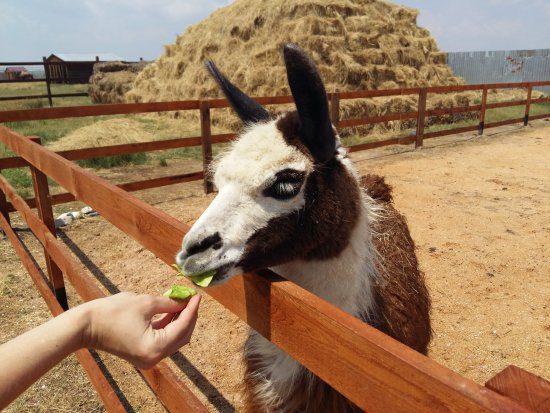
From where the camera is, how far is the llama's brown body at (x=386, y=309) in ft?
6.57

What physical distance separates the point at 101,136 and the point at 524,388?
10965 mm

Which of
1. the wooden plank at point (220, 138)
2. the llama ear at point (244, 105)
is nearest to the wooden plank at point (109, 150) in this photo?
the wooden plank at point (220, 138)

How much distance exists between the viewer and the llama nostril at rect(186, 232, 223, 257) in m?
1.55

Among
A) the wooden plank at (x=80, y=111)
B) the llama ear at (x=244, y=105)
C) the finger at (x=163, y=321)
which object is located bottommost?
the finger at (x=163, y=321)

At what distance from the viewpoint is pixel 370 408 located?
981mm

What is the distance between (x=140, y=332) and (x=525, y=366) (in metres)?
3.22

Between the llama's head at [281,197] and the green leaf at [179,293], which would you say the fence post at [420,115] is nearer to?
the llama's head at [281,197]

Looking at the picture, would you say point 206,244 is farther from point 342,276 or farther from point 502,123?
point 502,123

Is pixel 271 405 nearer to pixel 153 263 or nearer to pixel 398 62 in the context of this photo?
pixel 153 263

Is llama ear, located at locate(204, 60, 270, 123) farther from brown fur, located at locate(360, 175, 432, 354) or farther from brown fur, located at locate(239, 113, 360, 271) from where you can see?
brown fur, located at locate(360, 175, 432, 354)

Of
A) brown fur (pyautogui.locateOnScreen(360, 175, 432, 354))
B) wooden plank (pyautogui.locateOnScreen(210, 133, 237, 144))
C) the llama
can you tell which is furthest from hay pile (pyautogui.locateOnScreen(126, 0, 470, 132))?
the llama

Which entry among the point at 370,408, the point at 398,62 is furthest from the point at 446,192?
the point at 398,62

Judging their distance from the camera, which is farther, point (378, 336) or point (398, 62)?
point (398, 62)

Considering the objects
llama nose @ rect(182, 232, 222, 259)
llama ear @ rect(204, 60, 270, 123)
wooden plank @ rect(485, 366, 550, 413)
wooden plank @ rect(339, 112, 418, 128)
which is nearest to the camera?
wooden plank @ rect(485, 366, 550, 413)
